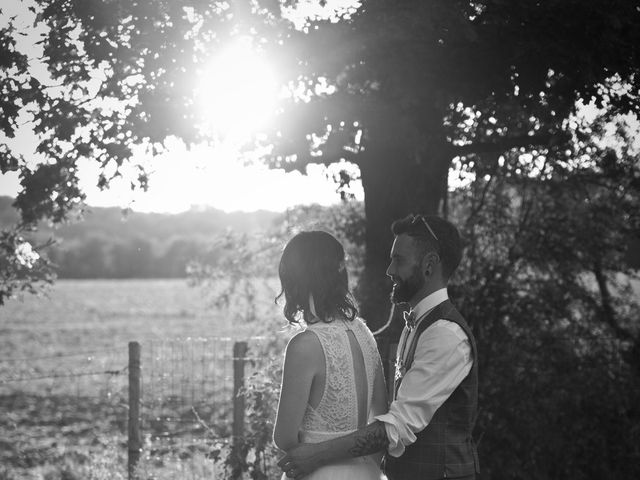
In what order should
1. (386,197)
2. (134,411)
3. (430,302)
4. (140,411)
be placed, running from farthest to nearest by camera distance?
1. (140,411)
2. (134,411)
3. (386,197)
4. (430,302)

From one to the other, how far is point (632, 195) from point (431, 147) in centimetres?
386

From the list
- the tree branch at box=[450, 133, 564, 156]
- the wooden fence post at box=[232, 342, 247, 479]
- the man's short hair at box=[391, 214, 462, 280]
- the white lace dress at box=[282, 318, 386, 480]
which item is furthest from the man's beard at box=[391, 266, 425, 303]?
the wooden fence post at box=[232, 342, 247, 479]

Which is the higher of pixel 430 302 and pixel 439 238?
pixel 439 238

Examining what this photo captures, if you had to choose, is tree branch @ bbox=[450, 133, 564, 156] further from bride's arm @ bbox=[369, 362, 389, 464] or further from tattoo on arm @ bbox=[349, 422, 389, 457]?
tattoo on arm @ bbox=[349, 422, 389, 457]

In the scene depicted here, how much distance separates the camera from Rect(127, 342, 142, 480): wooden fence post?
7.36 meters

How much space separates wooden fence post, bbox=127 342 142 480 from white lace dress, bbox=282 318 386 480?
15.4 feet

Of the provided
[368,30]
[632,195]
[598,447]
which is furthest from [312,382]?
[632,195]

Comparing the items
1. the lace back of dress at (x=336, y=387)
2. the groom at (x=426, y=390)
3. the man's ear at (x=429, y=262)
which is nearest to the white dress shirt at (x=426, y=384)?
the groom at (x=426, y=390)

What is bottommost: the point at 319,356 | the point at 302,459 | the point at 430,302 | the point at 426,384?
the point at 302,459

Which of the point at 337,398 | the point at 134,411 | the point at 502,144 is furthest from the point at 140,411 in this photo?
the point at 337,398

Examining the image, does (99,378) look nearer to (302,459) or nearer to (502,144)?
(502,144)

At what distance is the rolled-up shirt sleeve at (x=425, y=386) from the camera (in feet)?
9.62

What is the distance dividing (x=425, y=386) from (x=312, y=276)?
0.61 meters

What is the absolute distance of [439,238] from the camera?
3.19m
